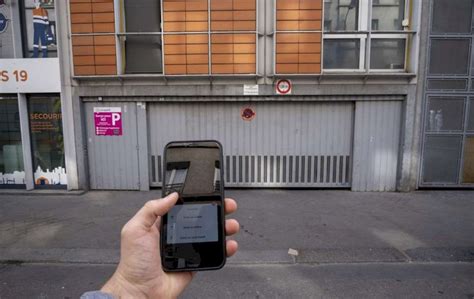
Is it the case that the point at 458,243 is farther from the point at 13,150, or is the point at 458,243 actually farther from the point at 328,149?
the point at 13,150

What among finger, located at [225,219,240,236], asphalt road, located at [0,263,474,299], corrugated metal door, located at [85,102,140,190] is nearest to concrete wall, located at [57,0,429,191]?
corrugated metal door, located at [85,102,140,190]

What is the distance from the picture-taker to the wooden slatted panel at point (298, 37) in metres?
6.61

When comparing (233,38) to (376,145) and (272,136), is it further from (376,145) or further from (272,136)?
(376,145)

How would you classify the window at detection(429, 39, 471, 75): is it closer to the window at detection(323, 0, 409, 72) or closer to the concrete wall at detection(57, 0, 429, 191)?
the concrete wall at detection(57, 0, 429, 191)

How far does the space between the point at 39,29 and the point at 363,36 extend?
8060 millimetres

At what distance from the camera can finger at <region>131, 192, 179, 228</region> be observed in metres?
1.68

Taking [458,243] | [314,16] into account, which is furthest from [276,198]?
[314,16]

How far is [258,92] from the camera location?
693 centimetres

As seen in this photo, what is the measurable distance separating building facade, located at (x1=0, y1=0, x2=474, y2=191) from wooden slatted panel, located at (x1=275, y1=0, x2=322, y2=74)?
0.08 feet

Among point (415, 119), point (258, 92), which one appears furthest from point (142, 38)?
point (415, 119)

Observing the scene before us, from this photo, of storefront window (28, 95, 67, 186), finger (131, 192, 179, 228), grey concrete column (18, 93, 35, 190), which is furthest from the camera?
storefront window (28, 95, 67, 186)

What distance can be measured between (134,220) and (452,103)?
26.4 feet

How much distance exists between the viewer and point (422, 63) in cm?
684

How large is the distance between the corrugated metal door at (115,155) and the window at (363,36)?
5197 millimetres
